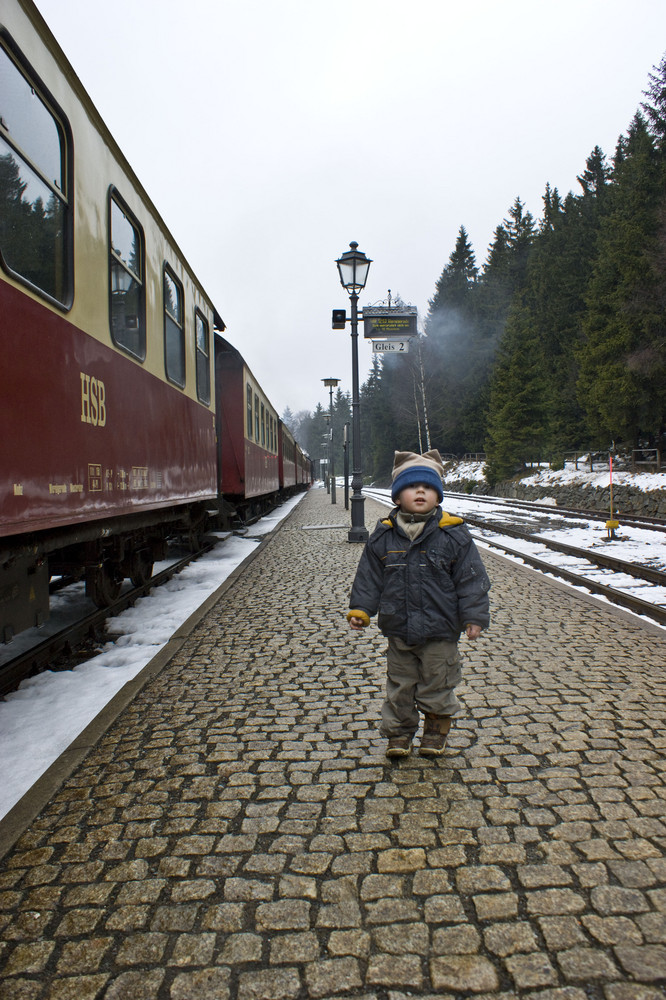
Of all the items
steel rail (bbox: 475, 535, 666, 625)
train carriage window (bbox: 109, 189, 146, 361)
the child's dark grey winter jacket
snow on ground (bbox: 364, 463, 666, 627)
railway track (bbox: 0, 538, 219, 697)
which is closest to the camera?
the child's dark grey winter jacket

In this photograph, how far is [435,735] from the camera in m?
2.84

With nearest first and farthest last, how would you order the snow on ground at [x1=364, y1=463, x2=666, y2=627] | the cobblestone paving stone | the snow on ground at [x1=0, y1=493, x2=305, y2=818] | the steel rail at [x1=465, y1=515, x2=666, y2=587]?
the cobblestone paving stone → the snow on ground at [x1=0, y1=493, x2=305, y2=818] → the snow on ground at [x1=364, y1=463, x2=666, y2=627] → the steel rail at [x1=465, y1=515, x2=666, y2=587]

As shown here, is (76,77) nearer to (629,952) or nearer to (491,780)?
(491,780)

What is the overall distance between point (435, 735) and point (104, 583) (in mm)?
3612

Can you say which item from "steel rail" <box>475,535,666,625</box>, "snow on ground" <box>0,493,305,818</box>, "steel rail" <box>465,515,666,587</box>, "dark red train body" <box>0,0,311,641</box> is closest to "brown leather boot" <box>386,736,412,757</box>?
"snow on ground" <box>0,493,305,818</box>

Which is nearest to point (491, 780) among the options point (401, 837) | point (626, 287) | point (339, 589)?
point (401, 837)

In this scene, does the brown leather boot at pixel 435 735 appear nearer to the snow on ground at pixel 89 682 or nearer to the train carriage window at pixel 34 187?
the snow on ground at pixel 89 682

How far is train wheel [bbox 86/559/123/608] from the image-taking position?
17.1ft

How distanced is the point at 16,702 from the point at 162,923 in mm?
2160

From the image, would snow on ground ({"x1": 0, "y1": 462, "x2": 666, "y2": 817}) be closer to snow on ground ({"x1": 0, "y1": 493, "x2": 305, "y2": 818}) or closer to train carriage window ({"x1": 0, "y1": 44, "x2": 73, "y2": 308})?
snow on ground ({"x1": 0, "y1": 493, "x2": 305, "y2": 818})

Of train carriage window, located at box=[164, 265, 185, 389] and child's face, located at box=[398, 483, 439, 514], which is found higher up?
train carriage window, located at box=[164, 265, 185, 389]

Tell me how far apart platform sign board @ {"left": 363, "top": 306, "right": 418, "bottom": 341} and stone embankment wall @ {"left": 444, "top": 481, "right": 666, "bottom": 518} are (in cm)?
980

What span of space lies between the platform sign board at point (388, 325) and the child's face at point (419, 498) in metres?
8.49

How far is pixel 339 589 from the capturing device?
6.85 metres
